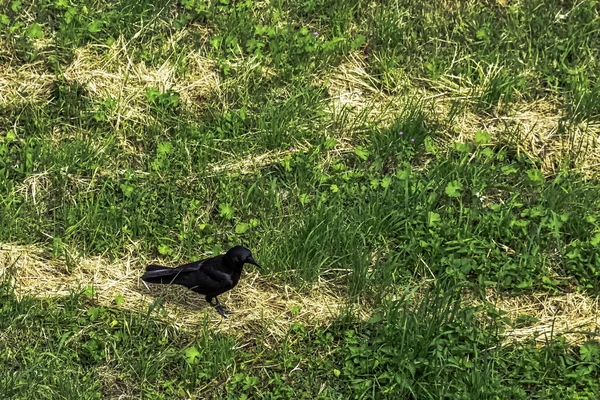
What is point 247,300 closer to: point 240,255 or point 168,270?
point 240,255

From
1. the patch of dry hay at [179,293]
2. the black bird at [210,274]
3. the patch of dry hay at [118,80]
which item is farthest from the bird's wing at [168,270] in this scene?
the patch of dry hay at [118,80]

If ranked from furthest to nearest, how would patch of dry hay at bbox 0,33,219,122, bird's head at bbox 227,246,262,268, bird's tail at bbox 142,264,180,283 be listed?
patch of dry hay at bbox 0,33,219,122 → bird's tail at bbox 142,264,180,283 → bird's head at bbox 227,246,262,268

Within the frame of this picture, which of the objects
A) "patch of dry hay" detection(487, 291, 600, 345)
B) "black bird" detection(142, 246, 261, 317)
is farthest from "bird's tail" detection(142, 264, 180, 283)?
"patch of dry hay" detection(487, 291, 600, 345)

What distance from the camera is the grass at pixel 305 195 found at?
4266 mm

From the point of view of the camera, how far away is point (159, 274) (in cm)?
460

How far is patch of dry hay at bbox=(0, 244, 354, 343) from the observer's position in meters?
4.56

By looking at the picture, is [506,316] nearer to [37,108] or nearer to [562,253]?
[562,253]

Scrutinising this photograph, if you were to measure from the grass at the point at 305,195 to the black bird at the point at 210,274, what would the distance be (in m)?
0.18

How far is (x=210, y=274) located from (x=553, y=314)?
2085 millimetres

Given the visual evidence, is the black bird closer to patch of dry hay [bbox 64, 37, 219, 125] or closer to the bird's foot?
the bird's foot

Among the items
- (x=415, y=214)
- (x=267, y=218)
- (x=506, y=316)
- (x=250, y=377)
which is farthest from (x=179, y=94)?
(x=506, y=316)

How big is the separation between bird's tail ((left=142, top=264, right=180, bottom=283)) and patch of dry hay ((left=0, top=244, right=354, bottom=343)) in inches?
5.9

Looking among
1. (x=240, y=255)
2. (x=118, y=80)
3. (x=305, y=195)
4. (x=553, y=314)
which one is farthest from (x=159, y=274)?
(x=553, y=314)

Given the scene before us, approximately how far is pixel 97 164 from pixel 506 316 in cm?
290
